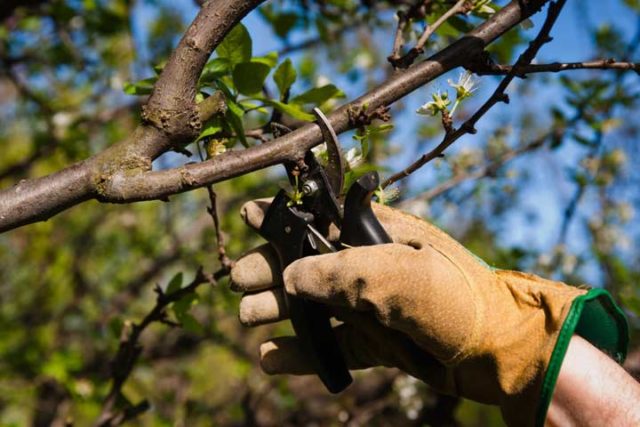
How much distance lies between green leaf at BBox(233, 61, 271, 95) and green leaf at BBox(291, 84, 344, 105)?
0.11 m

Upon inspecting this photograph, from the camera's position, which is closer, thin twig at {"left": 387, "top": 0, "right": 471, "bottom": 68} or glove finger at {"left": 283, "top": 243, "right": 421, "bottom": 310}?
glove finger at {"left": 283, "top": 243, "right": 421, "bottom": 310}

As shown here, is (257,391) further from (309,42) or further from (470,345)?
(470,345)

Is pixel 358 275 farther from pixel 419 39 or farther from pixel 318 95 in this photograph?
pixel 419 39

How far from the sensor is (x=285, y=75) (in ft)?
4.62

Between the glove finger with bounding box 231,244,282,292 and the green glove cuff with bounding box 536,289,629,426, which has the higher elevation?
the glove finger with bounding box 231,244,282,292

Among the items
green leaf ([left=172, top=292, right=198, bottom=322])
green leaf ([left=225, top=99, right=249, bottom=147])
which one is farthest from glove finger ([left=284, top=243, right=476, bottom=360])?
green leaf ([left=172, top=292, right=198, bottom=322])

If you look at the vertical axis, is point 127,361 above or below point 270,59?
below

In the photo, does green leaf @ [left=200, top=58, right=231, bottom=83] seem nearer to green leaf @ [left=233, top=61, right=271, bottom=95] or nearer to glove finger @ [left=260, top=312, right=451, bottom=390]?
green leaf @ [left=233, top=61, right=271, bottom=95]

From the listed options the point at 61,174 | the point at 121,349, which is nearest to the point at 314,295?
the point at 61,174

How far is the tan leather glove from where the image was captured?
44.3 inches

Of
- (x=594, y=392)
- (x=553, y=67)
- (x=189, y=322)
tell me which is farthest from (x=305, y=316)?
(x=553, y=67)

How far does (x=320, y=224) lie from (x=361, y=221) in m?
0.14

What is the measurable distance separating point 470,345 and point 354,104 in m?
0.51

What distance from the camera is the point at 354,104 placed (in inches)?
48.2
